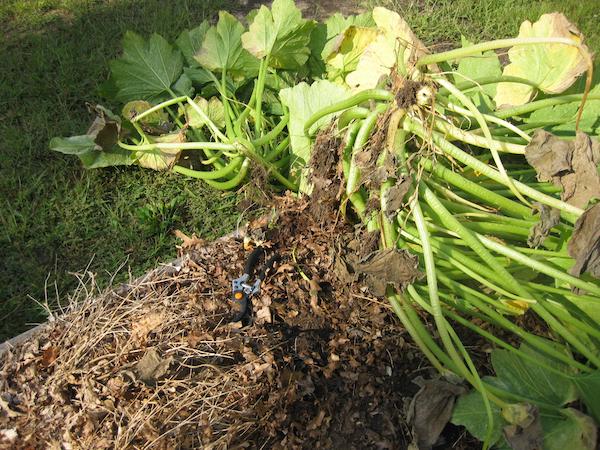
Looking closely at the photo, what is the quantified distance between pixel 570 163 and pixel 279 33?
136cm

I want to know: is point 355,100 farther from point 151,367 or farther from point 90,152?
point 90,152

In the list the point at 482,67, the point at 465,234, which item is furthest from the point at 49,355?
the point at 482,67

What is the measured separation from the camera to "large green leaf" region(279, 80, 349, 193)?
7.23 ft

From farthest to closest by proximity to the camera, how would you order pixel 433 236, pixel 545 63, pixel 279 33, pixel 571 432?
pixel 279 33
pixel 545 63
pixel 433 236
pixel 571 432

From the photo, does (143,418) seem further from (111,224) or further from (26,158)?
(26,158)

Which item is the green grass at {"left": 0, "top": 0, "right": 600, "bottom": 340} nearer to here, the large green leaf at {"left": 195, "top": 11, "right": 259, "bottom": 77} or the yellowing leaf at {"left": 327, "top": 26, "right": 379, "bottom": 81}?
the large green leaf at {"left": 195, "top": 11, "right": 259, "bottom": 77}

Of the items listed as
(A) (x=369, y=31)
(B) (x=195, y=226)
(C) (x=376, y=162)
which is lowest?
(B) (x=195, y=226)

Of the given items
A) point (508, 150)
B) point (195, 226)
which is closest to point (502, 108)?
point (508, 150)

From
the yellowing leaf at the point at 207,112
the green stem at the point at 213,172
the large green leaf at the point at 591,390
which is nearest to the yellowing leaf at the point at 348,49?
the yellowing leaf at the point at 207,112

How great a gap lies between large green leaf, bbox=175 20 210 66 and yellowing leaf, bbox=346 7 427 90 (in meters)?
0.78

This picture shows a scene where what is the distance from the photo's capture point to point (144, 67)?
264 centimetres

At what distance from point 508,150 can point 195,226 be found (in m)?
1.31

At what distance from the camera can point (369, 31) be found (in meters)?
2.44

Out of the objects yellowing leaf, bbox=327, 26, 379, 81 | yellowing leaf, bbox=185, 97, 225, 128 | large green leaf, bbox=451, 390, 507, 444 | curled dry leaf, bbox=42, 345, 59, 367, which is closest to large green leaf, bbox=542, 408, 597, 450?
large green leaf, bbox=451, 390, 507, 444
